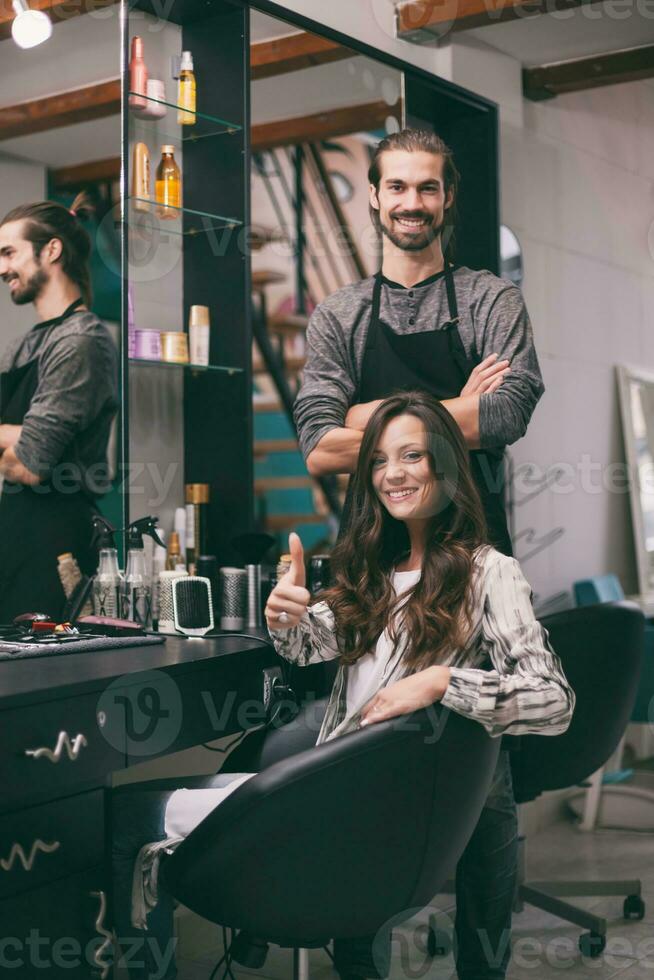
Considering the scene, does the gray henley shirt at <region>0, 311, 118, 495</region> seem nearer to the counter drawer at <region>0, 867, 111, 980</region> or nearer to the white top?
the white top

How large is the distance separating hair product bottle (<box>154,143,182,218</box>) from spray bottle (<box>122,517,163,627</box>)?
734 mm

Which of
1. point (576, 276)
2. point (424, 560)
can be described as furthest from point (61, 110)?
point (576, 276)

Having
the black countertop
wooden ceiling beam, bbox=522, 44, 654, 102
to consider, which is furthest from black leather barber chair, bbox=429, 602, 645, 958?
wooden ceiling beam, bbox=522, 44, 654, 102

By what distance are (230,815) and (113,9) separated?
1785mm

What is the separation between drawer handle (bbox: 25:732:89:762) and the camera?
5.33ft

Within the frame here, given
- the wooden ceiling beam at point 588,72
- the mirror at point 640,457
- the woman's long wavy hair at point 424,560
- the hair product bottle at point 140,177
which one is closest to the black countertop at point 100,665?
the woman's long wavy hair at point 424,560

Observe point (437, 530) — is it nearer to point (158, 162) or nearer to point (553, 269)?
point (158, 162)

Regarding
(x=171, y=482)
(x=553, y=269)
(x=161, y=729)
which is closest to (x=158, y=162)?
(x=171, y=482)

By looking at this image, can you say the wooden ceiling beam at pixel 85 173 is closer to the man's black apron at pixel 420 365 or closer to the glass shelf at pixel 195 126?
the glass shelf at pixel 195 126

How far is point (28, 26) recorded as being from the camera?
2299 mm

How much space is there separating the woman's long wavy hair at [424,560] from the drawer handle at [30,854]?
2.02 ft

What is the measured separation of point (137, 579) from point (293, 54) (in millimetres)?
1510

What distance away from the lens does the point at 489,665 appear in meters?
2.00

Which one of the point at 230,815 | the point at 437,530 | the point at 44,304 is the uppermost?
the point at 44,304
